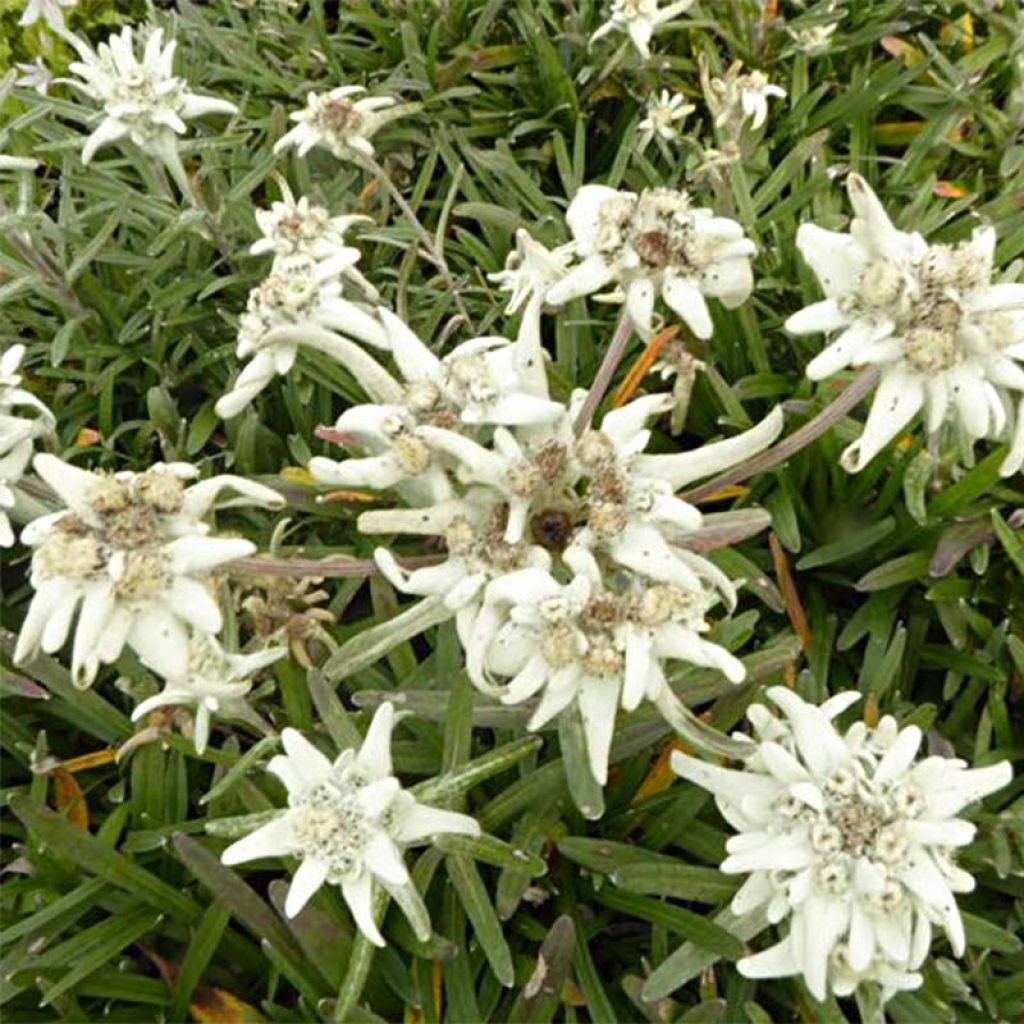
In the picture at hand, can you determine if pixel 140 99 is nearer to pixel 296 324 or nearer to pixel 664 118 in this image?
pixel 296 324

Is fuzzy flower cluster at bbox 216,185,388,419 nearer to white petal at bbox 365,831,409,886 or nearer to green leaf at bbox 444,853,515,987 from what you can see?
white petal at bbox 365,831,409,886

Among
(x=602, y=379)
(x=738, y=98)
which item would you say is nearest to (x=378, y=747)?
(x=602, y=379)

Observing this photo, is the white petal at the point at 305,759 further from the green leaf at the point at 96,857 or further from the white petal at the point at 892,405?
the white petal at the point at 892,405

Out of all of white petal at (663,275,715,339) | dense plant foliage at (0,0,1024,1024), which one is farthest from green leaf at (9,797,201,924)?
white petal at (663,275,715,339)

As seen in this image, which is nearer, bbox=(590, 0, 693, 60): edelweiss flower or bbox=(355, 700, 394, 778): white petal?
bbox=(355, 700, 394, 778): white petal

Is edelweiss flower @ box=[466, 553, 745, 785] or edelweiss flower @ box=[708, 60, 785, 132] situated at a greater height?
edelweiss flower @ box=[708, 60, 785, 132]

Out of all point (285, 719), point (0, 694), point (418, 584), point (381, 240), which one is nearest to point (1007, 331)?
point (418, 584)

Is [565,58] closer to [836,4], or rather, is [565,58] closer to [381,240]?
[836,4]
